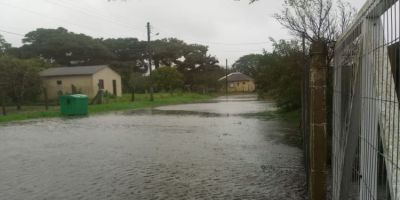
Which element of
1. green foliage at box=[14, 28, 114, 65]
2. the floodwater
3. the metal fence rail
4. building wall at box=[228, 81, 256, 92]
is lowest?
the floodwater

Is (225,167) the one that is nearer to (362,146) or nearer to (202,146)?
(202,146)

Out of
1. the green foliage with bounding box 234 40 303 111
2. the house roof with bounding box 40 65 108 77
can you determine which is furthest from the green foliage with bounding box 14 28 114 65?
the green foliage with bounding box 234 40 303 111

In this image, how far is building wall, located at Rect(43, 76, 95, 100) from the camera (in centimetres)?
4850

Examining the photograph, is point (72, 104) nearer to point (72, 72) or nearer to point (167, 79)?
point (72, 72)

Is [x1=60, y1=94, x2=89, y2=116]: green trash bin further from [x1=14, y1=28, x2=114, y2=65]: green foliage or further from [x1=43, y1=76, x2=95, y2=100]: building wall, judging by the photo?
[x1=14, y1=28, x2=114, y2=65]: green foliage

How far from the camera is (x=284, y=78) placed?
16375 millimetres

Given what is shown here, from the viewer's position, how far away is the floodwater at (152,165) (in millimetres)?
7031

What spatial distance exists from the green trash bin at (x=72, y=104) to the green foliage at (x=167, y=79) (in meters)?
34.6

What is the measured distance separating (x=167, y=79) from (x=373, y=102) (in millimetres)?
58993

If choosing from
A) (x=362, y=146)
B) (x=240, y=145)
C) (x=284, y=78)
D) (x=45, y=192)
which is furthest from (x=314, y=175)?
(x=284, y=78)

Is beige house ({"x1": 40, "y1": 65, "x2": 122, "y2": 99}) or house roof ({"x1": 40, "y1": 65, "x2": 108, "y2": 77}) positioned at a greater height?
house roof ({"x1": 40, "y1": 65, "x2": 108, "y2": 77})

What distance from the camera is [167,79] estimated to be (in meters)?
61.2

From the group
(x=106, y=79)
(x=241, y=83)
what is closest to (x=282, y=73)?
(x=106, y=79)

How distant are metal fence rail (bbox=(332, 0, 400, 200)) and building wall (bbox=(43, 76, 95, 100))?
153ft
